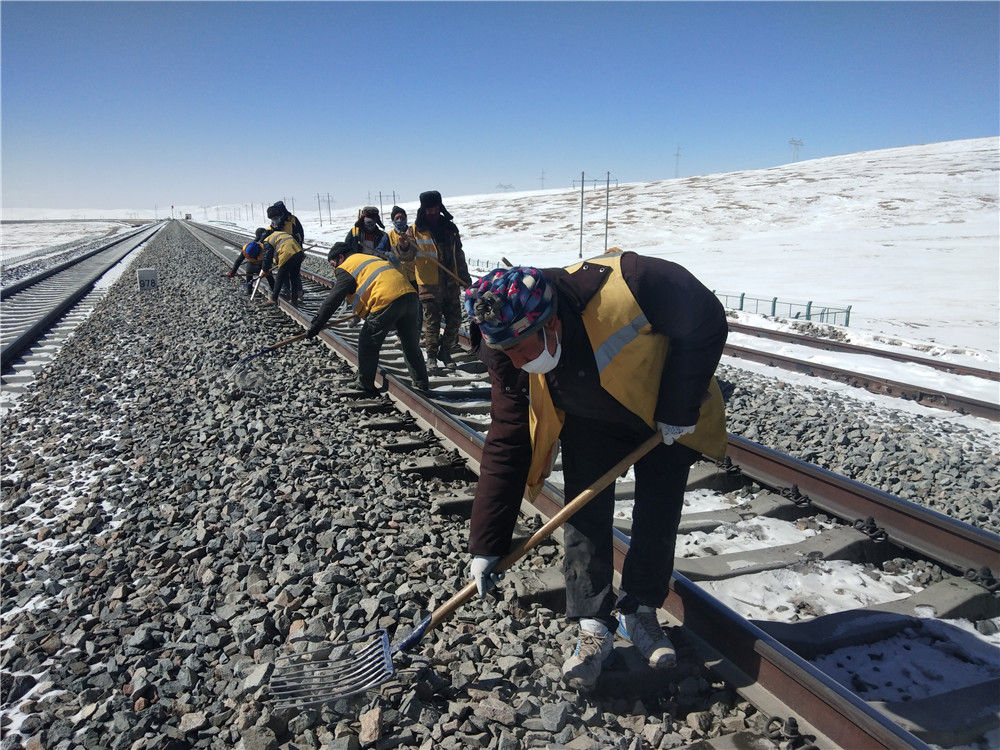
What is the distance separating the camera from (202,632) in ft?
9.95

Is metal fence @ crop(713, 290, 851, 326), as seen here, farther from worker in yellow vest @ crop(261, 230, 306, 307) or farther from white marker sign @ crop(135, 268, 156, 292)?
white marker sign @ crop(135, 268, 156, 292)

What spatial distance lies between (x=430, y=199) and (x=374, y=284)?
5.46ft

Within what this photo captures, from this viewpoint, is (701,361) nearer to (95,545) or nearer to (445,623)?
(445,623)

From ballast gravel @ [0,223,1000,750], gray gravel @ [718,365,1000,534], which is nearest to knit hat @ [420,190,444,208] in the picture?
ballast gravel @ [0,223,1000,750]

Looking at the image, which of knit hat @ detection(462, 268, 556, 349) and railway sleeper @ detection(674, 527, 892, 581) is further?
railway sleeper @ detection(674, 527, 892, 581)

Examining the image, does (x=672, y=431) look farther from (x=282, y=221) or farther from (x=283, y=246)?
(x=282, y=221)

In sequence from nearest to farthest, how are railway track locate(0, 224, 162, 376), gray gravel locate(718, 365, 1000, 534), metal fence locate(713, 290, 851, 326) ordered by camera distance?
gray gravel locate(718, 365, 1000, 534) → railway track locate(0, 224, 162, 376) → metal fence locate(713, 290, 851, 326)

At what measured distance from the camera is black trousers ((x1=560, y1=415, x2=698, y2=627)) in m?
2.75

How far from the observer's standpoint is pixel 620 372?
8.00 ft

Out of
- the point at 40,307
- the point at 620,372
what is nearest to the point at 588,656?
the point at 620,372

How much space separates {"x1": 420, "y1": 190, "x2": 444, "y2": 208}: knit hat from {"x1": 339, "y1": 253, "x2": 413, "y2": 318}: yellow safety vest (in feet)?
3.95

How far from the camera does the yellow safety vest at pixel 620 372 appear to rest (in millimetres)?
2389

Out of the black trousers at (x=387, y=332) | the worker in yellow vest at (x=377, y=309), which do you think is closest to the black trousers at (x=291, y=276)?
the worker in yellow vest at (x=377, y=309)

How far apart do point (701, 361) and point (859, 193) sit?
67811 millimetres
